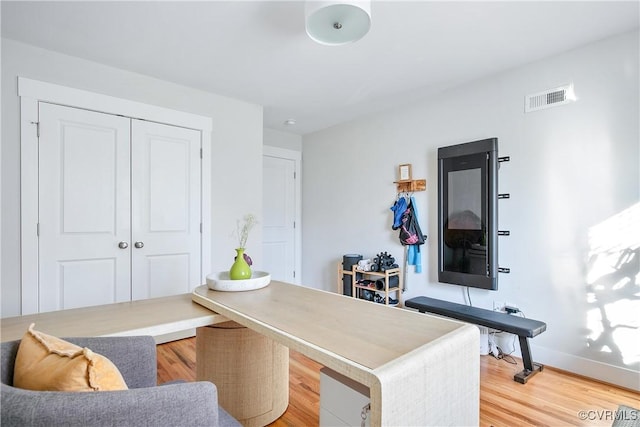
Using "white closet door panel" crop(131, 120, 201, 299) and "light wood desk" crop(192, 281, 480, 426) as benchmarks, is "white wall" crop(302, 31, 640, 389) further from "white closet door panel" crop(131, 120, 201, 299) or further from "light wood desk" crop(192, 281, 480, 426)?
"white closet door panel" crop(131, 120, 201, 299)

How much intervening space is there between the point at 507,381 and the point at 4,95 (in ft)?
13.4

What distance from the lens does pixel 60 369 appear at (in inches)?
30.9

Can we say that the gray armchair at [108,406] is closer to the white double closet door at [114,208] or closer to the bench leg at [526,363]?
the white double closet door at [114,208]

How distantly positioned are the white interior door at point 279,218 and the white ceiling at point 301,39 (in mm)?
1593

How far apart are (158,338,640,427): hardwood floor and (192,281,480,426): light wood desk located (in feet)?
2.93

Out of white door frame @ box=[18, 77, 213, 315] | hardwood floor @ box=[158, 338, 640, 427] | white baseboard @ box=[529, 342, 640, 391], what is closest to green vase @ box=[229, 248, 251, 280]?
hardwood floor @ box=[158, 338, 640, 427]

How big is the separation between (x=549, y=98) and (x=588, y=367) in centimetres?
203

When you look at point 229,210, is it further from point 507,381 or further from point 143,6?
point 507,381

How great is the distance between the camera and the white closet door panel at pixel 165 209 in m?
2.89

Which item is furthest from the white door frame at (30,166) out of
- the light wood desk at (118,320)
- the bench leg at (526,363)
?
the bench leg at (526,363)

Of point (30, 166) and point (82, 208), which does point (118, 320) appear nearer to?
point (82, 208)

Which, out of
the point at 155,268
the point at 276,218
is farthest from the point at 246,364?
the point at 276,218

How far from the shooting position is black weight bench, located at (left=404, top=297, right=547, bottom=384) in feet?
7.30

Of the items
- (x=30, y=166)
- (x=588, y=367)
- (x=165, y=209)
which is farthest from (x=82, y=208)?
(x=588, y=367)
